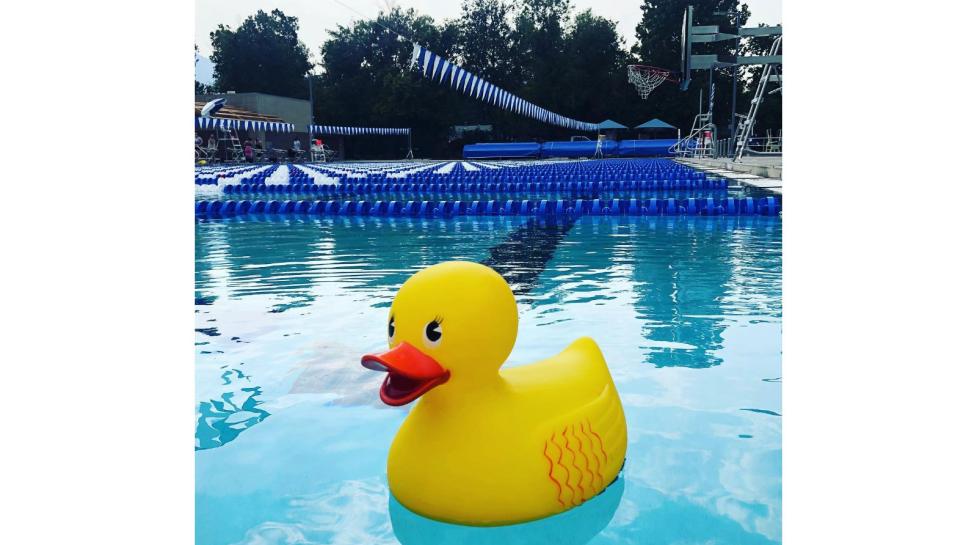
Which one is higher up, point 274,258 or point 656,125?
point 656,125

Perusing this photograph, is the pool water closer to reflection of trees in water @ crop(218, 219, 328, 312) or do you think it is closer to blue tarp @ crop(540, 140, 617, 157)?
reflection of trees in water @ crop(218, 219, 328, 312)

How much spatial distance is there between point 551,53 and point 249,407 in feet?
164

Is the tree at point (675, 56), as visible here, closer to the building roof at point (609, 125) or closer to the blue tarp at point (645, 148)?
the building roof at point (609, 125)

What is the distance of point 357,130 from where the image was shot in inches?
1807

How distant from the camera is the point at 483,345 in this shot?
2072 mm

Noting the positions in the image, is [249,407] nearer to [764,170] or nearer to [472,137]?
[764,170]

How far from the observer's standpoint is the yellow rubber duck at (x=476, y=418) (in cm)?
200

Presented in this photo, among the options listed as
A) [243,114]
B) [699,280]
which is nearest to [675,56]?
[243,114]

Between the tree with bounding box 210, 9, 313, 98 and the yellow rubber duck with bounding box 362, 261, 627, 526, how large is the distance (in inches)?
2240

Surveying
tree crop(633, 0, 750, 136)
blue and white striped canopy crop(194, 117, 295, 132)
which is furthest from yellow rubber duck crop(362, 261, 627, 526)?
tree crop(633, 0, 750, 136)

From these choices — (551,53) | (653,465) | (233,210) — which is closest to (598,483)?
(653,465)

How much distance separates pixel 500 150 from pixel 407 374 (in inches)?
1701

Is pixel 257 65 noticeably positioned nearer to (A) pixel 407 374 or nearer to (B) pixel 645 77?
(B) pixel 645 77

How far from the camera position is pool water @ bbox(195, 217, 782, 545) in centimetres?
229
